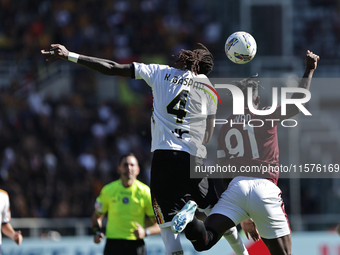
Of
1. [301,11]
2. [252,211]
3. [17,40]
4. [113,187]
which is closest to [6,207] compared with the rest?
[113,187]

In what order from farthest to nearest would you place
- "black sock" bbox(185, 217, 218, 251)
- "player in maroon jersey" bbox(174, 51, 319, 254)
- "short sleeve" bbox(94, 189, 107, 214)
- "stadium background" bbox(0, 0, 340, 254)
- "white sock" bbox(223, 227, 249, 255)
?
"stadium background" bbox(0, 0, 340, 254) < "short sleeve" bbox(94, 189, 107, 214) < "white sock" bbox(223, 227, 249, 255) < "player in maroon jersey" bbox(174, 51, 319, 254) < "black sock" bbox(185, 217, 218, 251)

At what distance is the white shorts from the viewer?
5109mm

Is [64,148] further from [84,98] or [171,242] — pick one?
[171,242]

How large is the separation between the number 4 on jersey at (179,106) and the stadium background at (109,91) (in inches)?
249

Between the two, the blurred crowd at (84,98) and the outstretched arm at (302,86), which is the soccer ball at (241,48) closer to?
the outstretched arm at (302,86)

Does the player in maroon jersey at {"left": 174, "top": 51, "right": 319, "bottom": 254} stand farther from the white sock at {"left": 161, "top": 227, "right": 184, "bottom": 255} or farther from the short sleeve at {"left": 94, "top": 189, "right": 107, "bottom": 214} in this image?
the short sleeve at {"left": 94, "top": 189, "right": 107, "bottom": 214}

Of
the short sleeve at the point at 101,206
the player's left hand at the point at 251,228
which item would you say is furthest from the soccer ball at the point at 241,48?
the short sleeve at the point at 101,206

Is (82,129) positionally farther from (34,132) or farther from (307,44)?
(307,44)

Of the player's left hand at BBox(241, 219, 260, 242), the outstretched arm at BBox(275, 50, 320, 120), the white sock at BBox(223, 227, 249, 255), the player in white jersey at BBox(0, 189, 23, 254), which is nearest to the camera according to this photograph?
the outstretched arm at BBox(275, 50, 320, 120)

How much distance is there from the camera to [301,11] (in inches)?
680

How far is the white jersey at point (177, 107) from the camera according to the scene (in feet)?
16.8

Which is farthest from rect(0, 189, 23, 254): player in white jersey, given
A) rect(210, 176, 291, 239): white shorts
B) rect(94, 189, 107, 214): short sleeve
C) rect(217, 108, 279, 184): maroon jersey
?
rect(217, 108, 279, 184): maroon jersey

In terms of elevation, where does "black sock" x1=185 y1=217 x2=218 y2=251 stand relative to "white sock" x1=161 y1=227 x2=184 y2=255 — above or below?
above

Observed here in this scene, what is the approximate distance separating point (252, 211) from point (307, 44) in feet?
39.8
